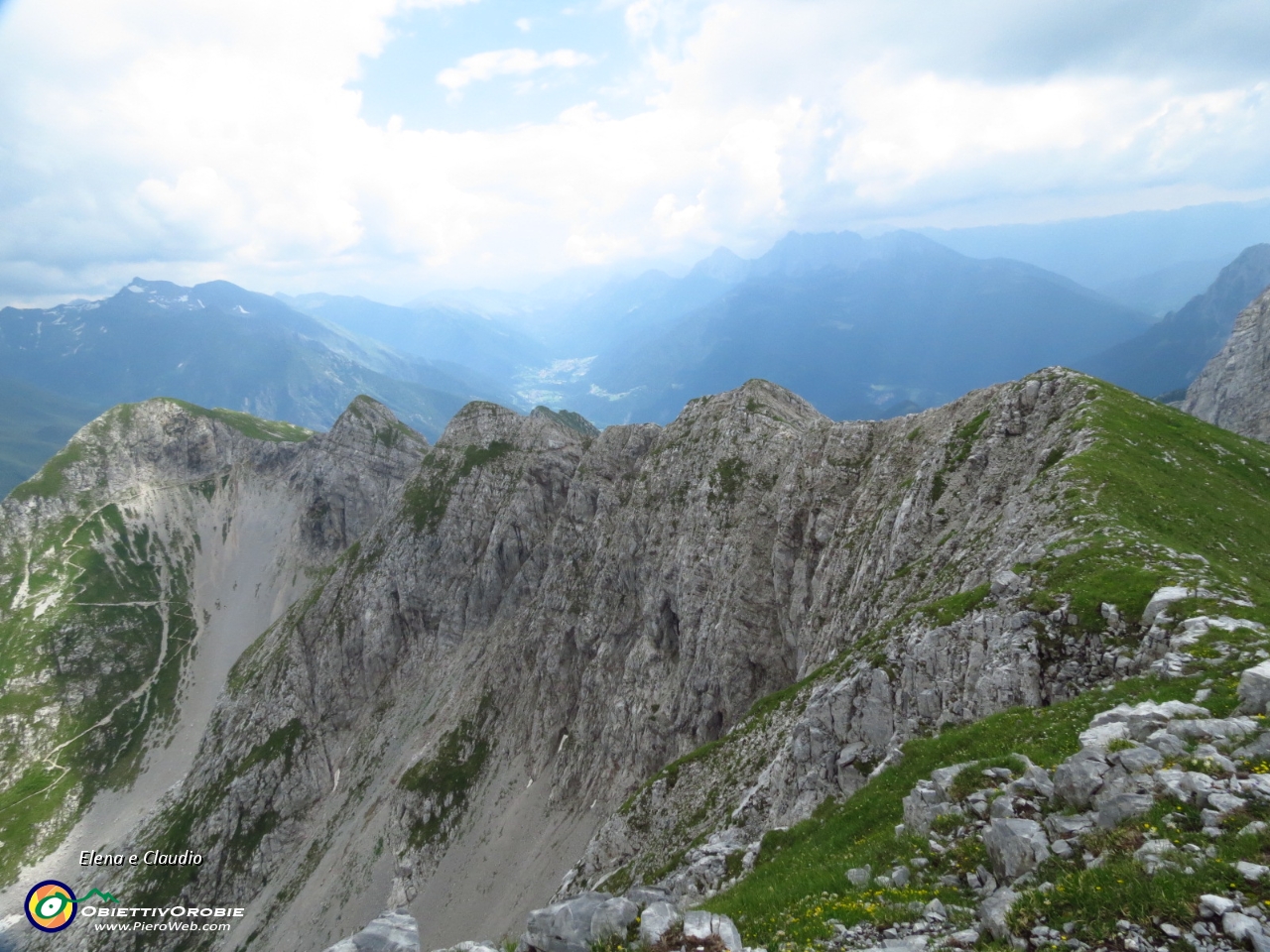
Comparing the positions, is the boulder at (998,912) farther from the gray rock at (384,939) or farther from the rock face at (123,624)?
the rock face at (123,624)

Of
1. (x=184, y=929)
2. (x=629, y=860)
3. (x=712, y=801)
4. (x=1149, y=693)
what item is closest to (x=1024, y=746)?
(x=1149, y=693)

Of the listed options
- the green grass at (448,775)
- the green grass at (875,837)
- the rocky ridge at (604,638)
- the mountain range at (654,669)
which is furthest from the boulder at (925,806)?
the green grass at (448,775)

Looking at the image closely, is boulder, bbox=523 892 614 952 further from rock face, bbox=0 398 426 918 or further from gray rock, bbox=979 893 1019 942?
rock face, bbox=0 398 426 918

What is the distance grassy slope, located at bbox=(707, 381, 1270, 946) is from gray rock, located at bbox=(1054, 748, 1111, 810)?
2.39m

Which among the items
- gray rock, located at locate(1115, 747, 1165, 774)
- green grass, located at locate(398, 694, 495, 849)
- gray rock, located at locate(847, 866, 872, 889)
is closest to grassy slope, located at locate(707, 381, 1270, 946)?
gray rock, located at locate(847, 866, 872, 889)

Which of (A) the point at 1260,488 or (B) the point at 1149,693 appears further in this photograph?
(A) the point at 1260,488

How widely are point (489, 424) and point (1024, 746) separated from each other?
134802 mm

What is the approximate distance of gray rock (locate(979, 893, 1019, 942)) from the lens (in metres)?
10.5

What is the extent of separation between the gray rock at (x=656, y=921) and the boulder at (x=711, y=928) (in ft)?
1.55

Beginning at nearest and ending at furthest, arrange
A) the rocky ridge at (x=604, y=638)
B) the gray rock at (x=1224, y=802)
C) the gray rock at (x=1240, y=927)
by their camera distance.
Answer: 1. the gray rock at (x=1240, y=927)
2. the gray rock at (x=1224, y=802)
3. the rocky ridge at (x=604, y=638)

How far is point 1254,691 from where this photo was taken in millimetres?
14406

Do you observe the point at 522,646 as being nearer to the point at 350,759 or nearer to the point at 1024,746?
the point at 350,759

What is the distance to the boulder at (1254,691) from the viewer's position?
46.1 ft

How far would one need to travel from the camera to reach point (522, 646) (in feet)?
353
